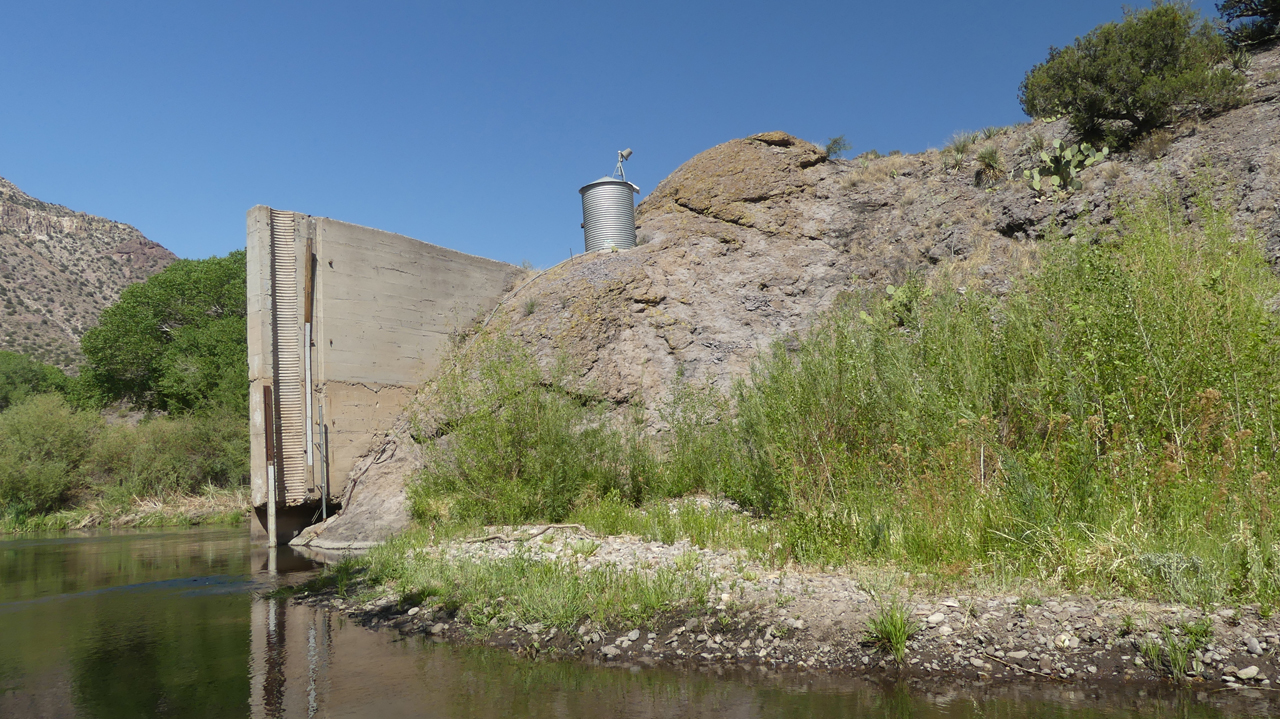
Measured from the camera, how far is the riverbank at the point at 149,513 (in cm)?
2358

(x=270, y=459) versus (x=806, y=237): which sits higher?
(x=806, y=237)

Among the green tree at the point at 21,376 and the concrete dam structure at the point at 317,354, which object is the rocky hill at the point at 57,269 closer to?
the green tree at the point at 21,376

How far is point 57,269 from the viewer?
67.8 metres

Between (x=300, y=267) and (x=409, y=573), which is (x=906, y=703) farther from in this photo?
(x=300, y=267)

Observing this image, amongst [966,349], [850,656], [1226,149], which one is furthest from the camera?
[1226,149]

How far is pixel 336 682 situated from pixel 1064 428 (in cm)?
700

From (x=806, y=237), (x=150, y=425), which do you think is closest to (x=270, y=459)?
(x=806, y=237)

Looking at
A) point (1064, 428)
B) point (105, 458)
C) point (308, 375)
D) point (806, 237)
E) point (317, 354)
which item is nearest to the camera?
point (1064, 428)

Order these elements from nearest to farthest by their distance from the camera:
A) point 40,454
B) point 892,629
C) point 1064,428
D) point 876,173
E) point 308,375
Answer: point 892,629
point 1064,428
point 308,375
point 876,173
point 40,454

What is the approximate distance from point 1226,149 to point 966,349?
968cm

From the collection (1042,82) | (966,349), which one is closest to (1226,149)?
(1042,82)

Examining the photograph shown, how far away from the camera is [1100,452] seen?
7.50 m

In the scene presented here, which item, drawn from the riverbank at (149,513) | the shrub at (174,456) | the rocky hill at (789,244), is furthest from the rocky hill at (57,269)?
the rocky hill at (789,244)

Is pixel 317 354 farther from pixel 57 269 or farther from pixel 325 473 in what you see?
pixel 57 269
